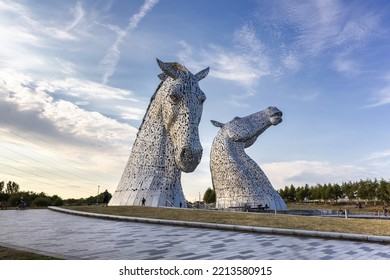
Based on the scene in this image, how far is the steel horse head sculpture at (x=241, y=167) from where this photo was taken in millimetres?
30000

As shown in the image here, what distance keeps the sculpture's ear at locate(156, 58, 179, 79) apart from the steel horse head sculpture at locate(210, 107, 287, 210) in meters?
11.4

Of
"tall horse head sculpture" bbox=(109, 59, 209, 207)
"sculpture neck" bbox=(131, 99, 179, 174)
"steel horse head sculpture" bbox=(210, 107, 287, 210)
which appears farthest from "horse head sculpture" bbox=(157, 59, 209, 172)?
"steel horse head sculpture" bbox=(210, 107, 287, 210)

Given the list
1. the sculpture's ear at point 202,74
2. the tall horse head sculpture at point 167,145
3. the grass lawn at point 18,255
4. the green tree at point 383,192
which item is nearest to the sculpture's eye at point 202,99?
the tall horse head sculpture at point 167,145

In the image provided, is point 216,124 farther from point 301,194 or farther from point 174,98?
point 301,194

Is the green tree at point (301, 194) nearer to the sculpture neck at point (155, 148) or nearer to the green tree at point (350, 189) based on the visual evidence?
the green tree at point (350, 189)

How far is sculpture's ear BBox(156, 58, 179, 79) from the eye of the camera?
843 inches

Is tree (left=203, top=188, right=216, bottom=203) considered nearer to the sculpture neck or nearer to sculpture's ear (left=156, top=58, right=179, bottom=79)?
the sculpture neck

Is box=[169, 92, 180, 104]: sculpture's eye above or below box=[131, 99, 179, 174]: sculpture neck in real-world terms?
above

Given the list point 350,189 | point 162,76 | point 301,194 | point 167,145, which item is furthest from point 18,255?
point 301,194

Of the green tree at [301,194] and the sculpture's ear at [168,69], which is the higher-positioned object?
the sculpture's ear at [168,69]

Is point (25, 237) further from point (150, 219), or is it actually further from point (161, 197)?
point (161, 197)

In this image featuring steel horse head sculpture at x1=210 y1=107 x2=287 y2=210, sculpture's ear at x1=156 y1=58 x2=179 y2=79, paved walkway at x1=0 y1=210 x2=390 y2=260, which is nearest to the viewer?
paved walkway at x1=0 y1=210 x2=390 y2=260
